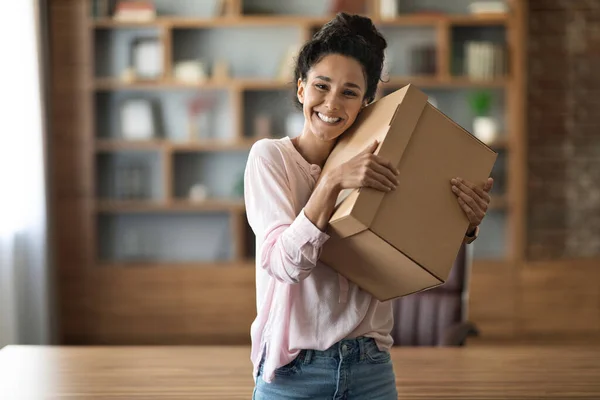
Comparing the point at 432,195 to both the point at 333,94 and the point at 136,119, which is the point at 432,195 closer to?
the point at 333,94

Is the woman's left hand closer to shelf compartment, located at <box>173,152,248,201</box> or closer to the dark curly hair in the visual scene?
the dark curly hair

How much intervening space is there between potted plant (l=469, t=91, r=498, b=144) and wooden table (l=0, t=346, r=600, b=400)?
298cm

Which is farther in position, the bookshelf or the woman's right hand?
the bookshelf

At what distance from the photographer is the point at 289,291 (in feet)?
4.64

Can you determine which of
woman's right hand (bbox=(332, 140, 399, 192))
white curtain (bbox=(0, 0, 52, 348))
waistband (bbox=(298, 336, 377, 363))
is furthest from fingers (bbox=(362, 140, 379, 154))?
white curtain (bbox=(0, 0, 52, 348))

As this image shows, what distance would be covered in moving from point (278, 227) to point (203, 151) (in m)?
3.86

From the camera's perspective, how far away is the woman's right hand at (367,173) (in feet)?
4.23

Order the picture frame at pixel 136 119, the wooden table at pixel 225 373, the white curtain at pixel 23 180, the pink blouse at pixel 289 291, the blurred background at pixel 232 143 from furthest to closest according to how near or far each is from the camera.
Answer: the picture frame at pixel 136 119, the blurred background at pixel 232 143, the white curtain at pixel 23 180, the wooden table at pixel 225 373, the pink blouse at pixel 289 291

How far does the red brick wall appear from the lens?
16.9 feet

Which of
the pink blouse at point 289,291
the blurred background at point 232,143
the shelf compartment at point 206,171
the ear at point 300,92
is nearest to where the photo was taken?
the pink blouse at point 289,291

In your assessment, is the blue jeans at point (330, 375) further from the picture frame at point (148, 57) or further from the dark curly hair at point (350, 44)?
the picture frame at point (148, 57)

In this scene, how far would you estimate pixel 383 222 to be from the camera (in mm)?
1317

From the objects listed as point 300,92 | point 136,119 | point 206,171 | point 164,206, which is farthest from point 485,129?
point 300,92

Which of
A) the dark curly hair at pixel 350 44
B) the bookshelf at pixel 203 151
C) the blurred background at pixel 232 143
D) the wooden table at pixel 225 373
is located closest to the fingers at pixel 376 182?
the dark curly hair at pixel 350 44
